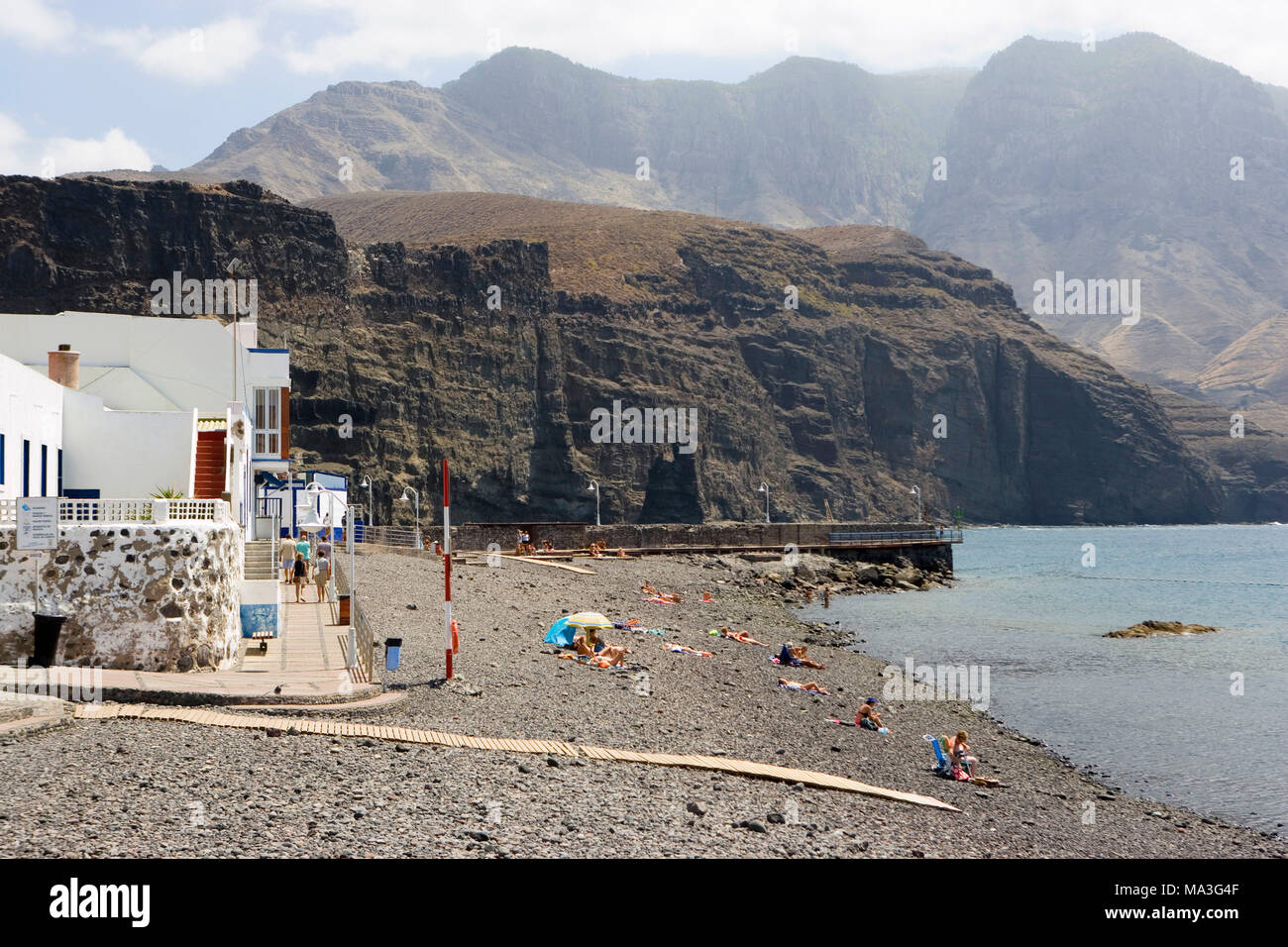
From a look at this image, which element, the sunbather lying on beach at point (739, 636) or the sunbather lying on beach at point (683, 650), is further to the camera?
the sunbather lying on beach at point (739, 636)

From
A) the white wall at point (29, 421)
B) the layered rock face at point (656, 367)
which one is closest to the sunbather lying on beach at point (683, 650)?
the white wall at point (29, 421)

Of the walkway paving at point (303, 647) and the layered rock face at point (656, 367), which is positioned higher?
the layered rock face at point (656, 367)

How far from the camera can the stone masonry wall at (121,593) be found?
47.3 ft

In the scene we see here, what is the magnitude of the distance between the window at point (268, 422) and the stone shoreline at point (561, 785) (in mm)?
18233

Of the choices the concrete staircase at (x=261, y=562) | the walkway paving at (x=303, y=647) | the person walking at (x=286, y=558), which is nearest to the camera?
the walkway paving at (x=303, y=647)

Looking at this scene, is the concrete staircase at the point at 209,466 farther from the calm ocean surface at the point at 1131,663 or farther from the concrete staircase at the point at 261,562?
the calm ocean surface at the point at 1131,663

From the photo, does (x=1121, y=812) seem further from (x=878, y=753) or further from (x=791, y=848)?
(x=791, y=848)

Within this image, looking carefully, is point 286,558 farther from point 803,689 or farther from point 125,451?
point 803,689

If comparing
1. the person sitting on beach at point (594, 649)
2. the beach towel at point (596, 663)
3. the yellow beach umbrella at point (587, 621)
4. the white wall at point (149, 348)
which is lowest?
the beach towel at point (596, 663)

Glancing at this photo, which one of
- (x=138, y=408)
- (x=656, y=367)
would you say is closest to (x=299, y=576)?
(x=138, y=408)

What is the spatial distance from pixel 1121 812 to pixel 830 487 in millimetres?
124146

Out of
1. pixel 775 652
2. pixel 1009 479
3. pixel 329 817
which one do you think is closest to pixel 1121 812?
pixel 329 817

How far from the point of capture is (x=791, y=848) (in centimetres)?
1085

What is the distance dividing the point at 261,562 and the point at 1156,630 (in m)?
34.0
